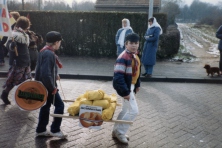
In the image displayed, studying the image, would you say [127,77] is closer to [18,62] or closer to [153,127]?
[153,127]

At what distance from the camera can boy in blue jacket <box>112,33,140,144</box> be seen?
3674mm

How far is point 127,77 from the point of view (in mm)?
3758

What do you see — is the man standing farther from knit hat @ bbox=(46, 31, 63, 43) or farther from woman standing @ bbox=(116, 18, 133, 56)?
woman standing @ bbox=(116, 18, 133, 56)

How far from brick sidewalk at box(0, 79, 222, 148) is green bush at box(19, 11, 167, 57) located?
590 centimetres

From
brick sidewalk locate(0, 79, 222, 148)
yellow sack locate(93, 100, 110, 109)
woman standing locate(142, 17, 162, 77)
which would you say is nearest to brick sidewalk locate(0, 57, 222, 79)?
woman standing locate(142, 17, 162, 77)

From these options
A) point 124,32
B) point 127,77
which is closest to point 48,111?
point 127,77

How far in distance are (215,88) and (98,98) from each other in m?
5.19

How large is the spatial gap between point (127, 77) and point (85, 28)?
29.5ft

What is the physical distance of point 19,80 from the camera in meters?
5.47

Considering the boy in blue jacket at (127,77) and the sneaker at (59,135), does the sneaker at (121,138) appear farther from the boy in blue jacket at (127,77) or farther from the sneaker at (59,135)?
the sneaker at (59,135)

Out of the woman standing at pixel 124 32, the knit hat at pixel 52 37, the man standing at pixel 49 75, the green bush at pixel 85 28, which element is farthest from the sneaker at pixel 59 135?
the green bush at pixel 85 28

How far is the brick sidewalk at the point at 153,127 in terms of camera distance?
13.1 feet

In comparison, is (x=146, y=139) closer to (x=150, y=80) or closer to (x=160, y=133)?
(x=160, y=133)

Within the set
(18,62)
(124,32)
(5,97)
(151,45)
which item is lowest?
(5,97)
